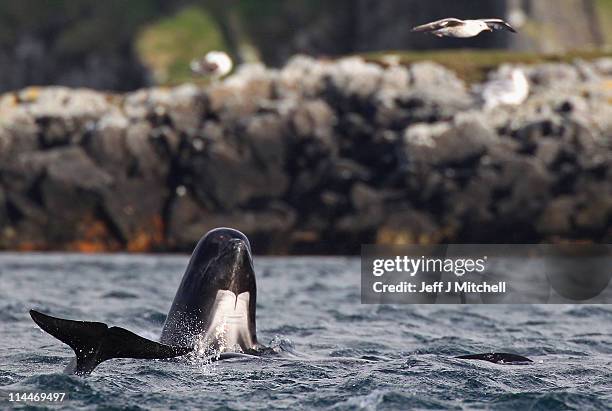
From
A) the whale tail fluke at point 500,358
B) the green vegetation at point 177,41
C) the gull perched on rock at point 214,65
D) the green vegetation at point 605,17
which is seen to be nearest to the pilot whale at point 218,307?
the whale tail fluke at point 500,358

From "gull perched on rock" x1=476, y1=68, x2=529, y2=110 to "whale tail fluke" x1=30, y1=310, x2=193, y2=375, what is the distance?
2850 centimetres

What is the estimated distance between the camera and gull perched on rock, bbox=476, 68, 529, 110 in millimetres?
37188

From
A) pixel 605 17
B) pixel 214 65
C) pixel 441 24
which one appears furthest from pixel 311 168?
pixel 605 17

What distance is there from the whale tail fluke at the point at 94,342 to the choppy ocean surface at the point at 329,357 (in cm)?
22

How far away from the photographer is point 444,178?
34125 millimetres

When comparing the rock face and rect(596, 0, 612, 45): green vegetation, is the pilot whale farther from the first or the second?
rect(596, 0, 612, 45): green vegetation

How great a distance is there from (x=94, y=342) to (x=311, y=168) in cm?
2672

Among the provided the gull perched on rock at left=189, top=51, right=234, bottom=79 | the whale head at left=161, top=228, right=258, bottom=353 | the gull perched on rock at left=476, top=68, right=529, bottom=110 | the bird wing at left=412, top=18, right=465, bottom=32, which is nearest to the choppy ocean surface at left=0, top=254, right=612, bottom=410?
the whale head at left=161, top=228, right=258, bottom=353

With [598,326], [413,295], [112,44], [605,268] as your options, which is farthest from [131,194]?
[112,44]

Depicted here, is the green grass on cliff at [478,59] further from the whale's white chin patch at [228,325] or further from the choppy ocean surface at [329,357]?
the whale's white chin patch at [228,325]

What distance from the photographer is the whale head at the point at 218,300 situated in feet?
36.1

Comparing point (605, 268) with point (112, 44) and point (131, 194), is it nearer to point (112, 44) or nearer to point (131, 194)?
point (131, 194)

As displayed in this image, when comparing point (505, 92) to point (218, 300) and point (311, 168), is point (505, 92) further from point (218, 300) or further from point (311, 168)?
point (218, 300)

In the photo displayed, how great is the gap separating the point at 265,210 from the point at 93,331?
83.4ft
